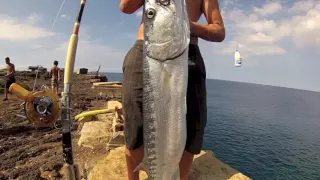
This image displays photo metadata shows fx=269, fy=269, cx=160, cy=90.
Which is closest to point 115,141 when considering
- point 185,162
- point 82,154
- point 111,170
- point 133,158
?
point 82,154

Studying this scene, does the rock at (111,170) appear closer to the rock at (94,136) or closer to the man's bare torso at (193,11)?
the rock at (94,136)

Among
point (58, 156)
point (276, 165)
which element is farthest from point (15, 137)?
point (276, 165)

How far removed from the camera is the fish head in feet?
7.25

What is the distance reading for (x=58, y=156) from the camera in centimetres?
814

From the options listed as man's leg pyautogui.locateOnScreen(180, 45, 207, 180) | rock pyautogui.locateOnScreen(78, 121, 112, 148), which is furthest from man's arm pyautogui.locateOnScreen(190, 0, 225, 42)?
rock pyautogui.locateOnScreen(78, 121, 112, 148)

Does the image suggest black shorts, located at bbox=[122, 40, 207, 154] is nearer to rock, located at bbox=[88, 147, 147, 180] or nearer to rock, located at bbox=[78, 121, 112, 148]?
rock, located at bbox=[88, 147, 147, 180]

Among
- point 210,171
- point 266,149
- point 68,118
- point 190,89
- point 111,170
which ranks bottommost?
point 266,149

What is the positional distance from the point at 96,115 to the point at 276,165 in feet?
55.9

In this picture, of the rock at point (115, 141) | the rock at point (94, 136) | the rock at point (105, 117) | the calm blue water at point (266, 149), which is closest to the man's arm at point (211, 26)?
the rock at point (115, 141)

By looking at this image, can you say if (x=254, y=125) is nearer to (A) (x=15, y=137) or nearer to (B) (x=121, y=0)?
(A) (x=15, y=137)

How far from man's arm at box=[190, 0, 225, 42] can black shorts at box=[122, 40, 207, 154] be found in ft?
0.93

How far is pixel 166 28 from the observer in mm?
2217

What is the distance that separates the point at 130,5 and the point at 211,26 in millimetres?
845

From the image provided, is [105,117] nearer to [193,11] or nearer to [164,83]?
[193,11]
